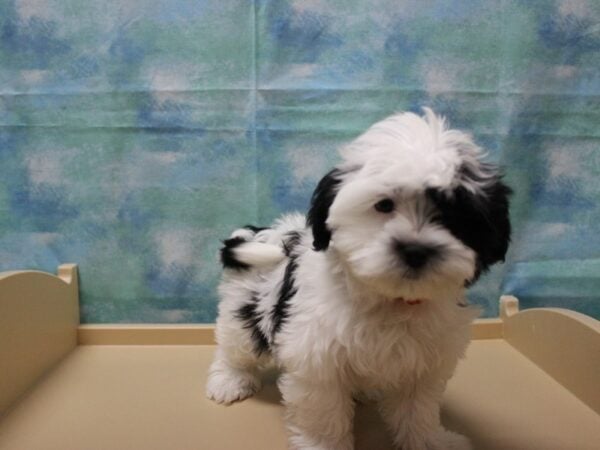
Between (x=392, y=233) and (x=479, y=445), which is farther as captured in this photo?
(x=479, y=445)

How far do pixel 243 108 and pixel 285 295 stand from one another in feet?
2.79

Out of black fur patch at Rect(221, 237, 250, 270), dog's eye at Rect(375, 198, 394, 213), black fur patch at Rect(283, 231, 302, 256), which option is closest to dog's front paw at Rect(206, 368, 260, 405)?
black fur patch at Rect(221, 237, 250, 270)

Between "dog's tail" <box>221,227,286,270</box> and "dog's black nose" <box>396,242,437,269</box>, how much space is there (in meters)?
0.62

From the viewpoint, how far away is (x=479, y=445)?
5.14ft

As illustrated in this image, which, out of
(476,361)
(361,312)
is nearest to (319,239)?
(361,312)

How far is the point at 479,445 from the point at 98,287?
1.53 m

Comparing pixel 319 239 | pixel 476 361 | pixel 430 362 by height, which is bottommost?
pixel 476 361

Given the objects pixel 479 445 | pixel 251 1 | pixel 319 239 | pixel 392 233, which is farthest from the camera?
pixel 251 1

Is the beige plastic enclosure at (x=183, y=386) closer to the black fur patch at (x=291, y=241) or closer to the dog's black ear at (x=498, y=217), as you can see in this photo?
the black fur patch at (x=291, y=241)

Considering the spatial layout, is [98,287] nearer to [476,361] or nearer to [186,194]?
[186,194]

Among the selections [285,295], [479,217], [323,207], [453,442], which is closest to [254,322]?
[285,295]

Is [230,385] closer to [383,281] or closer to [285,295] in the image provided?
[285,295]

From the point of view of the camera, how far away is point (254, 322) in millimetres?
1680

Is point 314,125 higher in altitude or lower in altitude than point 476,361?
higher
